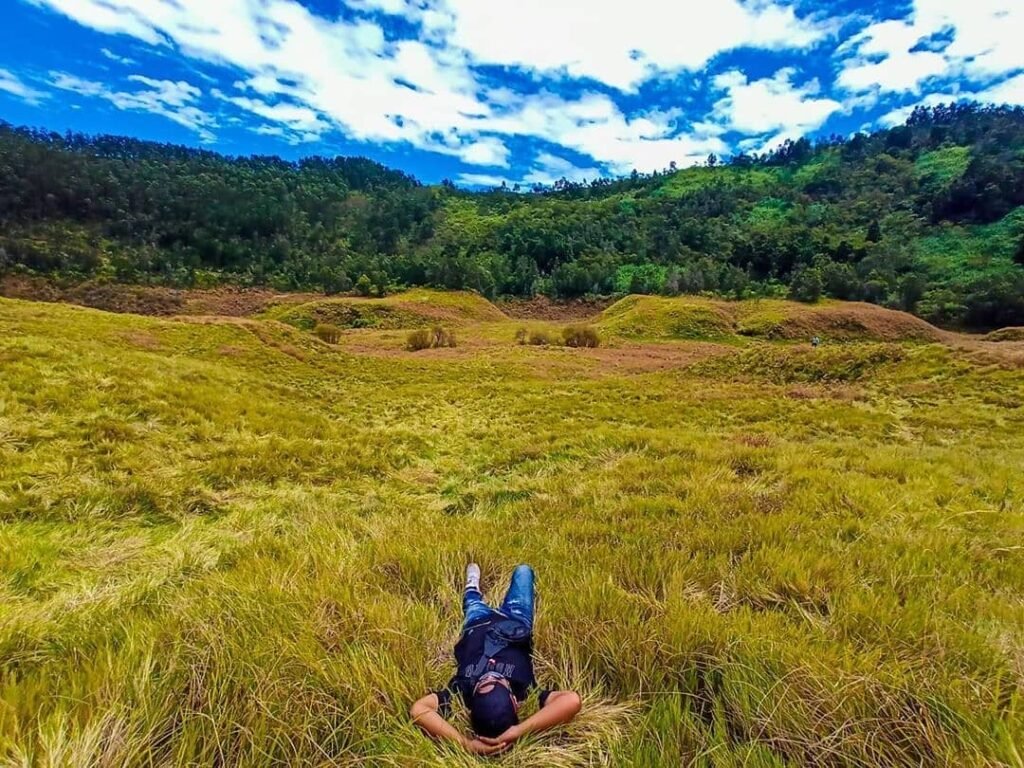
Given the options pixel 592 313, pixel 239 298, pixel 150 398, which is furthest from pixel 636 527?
pixel 239 298

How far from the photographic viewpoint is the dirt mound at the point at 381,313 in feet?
207

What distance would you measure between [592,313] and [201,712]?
8594cm

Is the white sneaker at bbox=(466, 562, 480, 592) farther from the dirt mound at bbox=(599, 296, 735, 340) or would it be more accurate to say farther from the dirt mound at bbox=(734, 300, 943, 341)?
the dirt mound at bbox=(734, 300, 943, 341)

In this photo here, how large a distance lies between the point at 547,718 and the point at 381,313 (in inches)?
2620

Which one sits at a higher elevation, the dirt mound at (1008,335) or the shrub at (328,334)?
the dirt mound at (1008,335)

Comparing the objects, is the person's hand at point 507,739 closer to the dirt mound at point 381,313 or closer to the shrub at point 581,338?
the shrub at point 581,338

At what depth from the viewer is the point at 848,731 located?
194 centimetres

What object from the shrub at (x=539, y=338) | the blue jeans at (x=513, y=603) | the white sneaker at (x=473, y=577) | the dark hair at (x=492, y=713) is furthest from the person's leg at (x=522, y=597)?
the shrub at (x=539, y=338)

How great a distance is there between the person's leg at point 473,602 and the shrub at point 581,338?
44375 mm

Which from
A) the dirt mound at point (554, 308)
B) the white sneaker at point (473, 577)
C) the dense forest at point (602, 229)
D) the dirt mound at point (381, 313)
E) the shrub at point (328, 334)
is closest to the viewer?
the white sneaker at point (473, 577)

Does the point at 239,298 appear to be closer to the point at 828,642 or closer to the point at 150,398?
the point at 150,398

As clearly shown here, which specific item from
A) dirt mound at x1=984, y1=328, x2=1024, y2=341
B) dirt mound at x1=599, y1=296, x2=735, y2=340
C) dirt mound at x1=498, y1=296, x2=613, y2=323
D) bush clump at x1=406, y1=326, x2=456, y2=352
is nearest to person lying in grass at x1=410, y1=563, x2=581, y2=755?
bush clump at x1=406, y1=326, x2=456, y2=352

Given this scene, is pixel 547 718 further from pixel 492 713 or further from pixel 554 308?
pixel 554 308

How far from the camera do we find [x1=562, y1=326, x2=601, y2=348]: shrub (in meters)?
47.3
